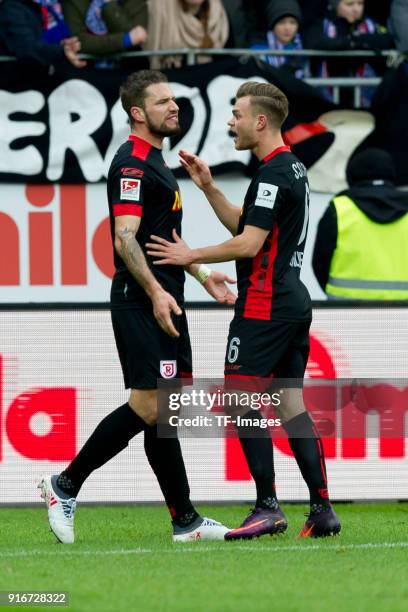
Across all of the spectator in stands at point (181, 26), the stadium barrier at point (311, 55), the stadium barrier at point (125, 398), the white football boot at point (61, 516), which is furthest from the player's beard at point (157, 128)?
the spectator in stands at point (181, 26)

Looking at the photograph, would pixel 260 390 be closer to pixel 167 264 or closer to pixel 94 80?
pixel 167 264

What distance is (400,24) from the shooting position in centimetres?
1280

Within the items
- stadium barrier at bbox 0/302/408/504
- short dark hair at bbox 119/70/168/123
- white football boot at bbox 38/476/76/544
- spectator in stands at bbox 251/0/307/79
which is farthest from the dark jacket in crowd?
white football boot at bbox 38/476/76/544

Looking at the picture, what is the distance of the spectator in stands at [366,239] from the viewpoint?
30.0 ft

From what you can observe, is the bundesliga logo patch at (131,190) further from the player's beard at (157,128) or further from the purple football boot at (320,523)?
the purple football boot at (320,523)

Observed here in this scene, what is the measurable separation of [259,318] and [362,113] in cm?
632

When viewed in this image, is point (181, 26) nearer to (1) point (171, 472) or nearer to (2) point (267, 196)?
(2) point (267, 196)

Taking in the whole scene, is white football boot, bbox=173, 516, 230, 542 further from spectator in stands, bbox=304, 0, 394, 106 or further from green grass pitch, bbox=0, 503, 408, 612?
spectator in stands, bbox=304, 0, 394, 106

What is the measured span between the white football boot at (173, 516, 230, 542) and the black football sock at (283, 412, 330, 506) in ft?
1.53

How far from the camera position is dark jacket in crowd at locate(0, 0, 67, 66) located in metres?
12.0

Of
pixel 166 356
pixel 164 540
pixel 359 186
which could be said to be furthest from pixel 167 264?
pixel 359 186

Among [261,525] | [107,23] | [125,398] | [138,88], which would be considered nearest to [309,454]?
[261,525]

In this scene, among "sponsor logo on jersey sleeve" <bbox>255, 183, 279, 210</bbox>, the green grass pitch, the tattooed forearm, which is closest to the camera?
the green grass pitch

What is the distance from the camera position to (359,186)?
9.38m
